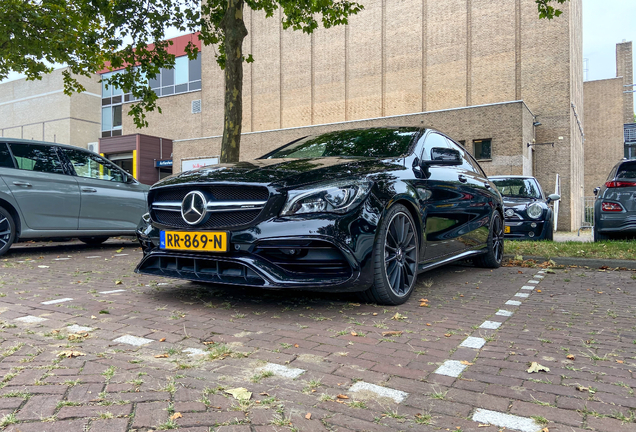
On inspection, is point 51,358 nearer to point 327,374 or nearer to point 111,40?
point 327,374

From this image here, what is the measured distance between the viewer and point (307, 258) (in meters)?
3.37

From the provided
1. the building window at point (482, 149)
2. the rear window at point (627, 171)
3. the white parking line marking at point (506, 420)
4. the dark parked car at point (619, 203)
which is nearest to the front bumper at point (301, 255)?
the white parking line marking at point (506, 420)

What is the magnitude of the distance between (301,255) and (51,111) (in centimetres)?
5150

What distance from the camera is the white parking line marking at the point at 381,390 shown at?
2.18 m

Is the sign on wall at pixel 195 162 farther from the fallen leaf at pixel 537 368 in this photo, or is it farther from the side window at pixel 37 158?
the fallen leaf at pixel 537 368

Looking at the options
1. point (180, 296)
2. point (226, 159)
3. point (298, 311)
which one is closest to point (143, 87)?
point (226, 159)

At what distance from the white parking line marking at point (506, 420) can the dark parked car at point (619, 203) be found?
7.19 meters

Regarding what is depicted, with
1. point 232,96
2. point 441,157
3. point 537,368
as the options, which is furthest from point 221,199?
point 232,96

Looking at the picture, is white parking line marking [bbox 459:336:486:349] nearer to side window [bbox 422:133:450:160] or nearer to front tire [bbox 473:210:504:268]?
side window [bbox 422:133:450:160]

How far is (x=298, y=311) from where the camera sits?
12.2 ft

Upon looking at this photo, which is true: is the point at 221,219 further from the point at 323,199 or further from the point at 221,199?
the point at 323,199

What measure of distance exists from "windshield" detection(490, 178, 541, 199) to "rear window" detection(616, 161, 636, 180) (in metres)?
1.79

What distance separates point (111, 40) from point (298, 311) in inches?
444

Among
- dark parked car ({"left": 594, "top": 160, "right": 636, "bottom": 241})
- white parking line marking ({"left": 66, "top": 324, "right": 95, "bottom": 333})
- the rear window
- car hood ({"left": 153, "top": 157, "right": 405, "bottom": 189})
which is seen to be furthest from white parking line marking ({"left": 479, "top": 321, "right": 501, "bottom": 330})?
the rear window
